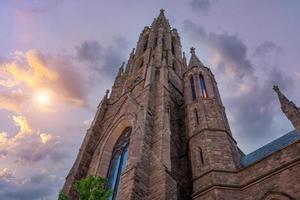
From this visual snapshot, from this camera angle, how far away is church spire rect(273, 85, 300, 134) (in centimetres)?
1250

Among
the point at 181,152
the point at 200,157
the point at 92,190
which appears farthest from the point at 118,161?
the point at 92,190

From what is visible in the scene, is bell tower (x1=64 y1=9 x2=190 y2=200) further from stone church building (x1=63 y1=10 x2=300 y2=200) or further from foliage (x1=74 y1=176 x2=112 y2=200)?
foliage (x1=74 y1=176 x2=112 y2=200)

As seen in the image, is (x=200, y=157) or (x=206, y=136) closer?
(x=200, y=157)

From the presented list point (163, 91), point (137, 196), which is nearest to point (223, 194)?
point (137, 196)

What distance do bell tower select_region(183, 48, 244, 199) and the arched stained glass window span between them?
15.8 feet

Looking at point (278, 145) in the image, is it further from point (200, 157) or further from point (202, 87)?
point (202, 87)

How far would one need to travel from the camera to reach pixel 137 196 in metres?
10.5

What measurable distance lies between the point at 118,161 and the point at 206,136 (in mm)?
6668

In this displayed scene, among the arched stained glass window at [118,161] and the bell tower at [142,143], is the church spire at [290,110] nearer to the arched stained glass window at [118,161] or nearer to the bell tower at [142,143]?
the bell tower at [142,143]

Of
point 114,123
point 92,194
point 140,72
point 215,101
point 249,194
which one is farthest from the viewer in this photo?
point 140,72

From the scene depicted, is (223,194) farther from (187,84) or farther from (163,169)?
(187,84)

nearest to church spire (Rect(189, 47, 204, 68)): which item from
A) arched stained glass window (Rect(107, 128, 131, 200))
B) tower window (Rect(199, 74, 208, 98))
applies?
tower window (Rect(199, 74, 208, 98))

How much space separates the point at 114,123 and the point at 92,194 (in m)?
12.0

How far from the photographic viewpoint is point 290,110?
13055 mm
